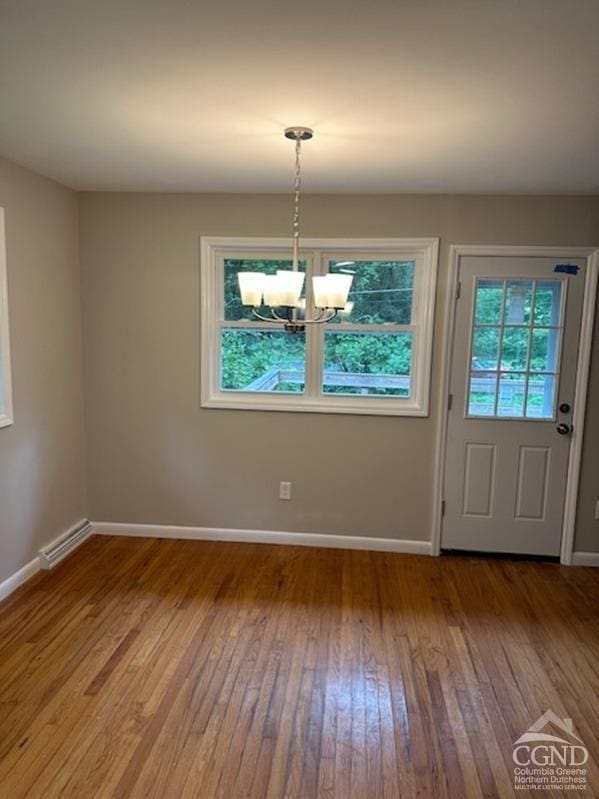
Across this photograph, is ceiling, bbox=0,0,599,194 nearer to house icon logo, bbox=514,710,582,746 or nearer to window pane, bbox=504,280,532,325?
window pane, bbox=504,280,532,325

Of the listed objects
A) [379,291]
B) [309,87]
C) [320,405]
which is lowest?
[320,405]

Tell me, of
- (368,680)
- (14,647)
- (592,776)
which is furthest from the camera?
(14,647)

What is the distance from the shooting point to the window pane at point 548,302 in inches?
130

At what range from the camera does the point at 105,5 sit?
1342mm

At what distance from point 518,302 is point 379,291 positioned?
2.97 ft

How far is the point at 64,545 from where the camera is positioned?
3387 mm

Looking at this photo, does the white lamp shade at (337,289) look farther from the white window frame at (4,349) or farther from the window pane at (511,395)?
the white window frame at (4,349)

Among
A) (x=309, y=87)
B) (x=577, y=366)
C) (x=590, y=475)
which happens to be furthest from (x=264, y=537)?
(x=309, y=87)

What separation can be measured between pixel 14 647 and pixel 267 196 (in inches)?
116

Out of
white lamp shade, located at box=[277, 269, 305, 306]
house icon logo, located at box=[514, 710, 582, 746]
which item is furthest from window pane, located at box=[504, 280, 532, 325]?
house icon logo, located at box=[514, 710, 582, 746]

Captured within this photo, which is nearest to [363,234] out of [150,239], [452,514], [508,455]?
[150,239]

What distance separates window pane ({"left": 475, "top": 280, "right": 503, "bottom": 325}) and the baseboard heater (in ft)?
10.2

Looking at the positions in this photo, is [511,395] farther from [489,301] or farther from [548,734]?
[548,734]

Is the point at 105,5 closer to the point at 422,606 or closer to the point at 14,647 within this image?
the point at 14,647
